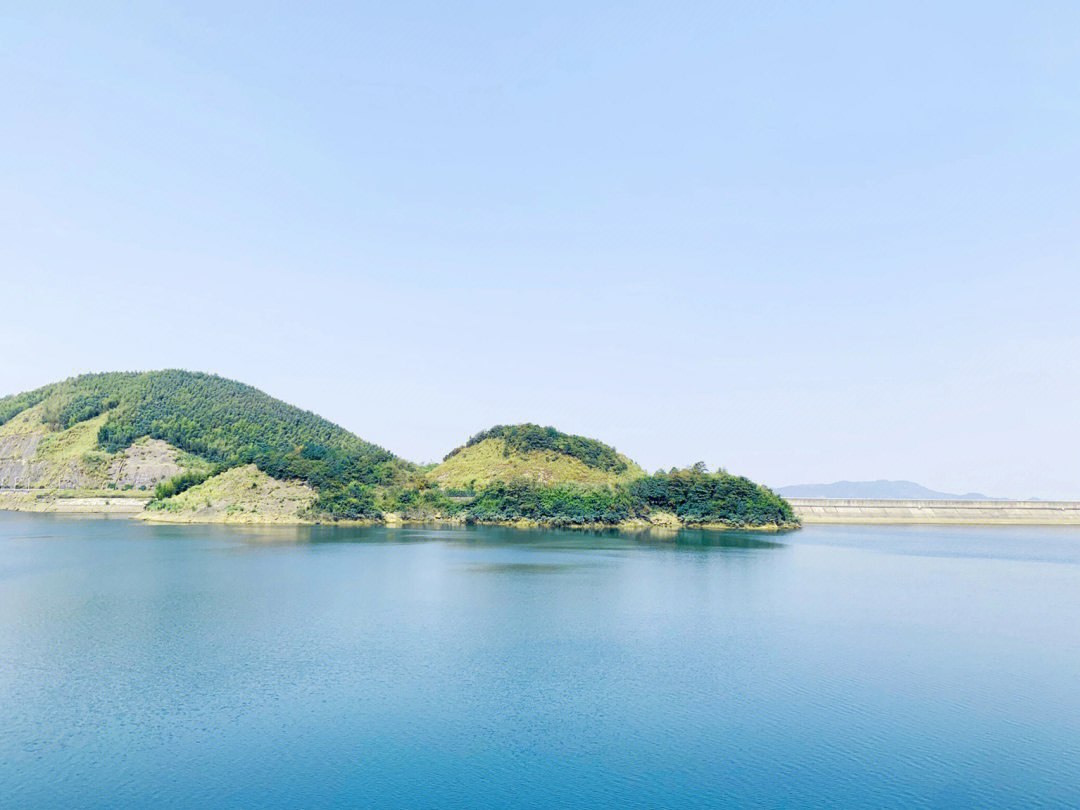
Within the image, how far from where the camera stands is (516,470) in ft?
486

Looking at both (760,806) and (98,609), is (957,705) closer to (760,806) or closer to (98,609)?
(760,806)

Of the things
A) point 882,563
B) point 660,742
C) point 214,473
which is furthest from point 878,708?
point 214,473

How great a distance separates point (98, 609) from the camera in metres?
48.8

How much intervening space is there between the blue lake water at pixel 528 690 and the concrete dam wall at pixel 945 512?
315ft

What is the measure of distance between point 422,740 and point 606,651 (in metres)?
15.3

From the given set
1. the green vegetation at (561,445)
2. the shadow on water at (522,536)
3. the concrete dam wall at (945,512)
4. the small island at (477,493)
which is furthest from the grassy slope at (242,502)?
the concrete dam wall at (945,512)

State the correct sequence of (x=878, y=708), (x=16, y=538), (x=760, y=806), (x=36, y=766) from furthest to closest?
1. (x=16, y=538)
2. (x=878, y=708)
3. (x=36, y=766)
4. (x=760, y=806)

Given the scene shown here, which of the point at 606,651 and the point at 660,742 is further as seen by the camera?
the point at 606,651

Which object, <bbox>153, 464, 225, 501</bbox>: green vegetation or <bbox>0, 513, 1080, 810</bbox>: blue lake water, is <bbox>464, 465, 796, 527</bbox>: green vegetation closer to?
<bbox>153, 464, 225, 501</bbox>: green vegetation

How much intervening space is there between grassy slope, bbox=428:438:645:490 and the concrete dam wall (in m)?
43.6

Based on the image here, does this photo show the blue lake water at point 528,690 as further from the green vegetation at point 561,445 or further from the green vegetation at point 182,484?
the green vegetation at point 561,445

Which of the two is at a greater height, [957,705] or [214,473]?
[214,473]

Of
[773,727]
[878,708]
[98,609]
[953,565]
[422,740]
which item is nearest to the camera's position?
[422,740]

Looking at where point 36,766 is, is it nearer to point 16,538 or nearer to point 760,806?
point 760,806
